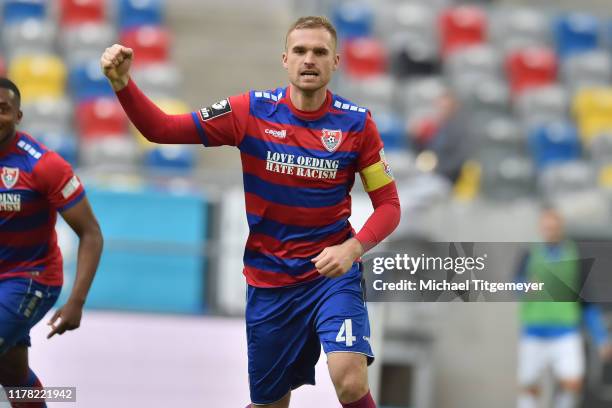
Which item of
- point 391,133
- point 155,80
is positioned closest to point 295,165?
point 391,133

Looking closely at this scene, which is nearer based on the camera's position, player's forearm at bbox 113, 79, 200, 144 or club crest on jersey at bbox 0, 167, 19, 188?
player's forearm at bbox 113, 79, 200, 144

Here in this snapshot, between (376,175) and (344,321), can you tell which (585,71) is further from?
(344,321)

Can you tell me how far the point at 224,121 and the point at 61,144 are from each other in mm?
7484

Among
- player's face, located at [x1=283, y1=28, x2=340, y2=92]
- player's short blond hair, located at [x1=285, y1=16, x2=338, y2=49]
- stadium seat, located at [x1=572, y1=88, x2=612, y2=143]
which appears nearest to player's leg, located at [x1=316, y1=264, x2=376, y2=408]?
player's face, located at [x1=283, y1=28, x2=340, y2=92]

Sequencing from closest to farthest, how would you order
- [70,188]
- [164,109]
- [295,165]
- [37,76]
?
[295,165] < [70,188] < [164,109] < [37,76]

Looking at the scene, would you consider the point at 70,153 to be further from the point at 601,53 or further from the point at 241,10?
the point at 601,53

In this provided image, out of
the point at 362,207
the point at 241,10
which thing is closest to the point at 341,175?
the point at 362,207

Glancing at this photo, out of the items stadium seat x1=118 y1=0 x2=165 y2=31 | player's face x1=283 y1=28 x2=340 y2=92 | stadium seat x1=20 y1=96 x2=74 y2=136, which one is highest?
stadium seat x1=118 y1=0 x2=165 y2=31

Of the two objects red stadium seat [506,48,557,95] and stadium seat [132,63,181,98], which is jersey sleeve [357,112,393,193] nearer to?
stadium seat [132,63,181,98]

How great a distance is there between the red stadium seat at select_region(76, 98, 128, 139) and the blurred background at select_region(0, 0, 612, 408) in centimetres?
3

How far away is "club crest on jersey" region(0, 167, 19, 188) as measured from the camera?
580 centimetres

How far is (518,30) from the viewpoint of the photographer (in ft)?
59.2

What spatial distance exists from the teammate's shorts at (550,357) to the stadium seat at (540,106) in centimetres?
575

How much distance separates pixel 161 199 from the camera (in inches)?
414
